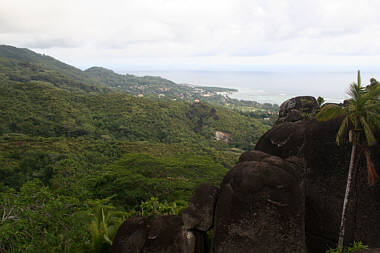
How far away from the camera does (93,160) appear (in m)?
48.6

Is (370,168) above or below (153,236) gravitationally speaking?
above

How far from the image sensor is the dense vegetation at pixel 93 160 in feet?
33.9

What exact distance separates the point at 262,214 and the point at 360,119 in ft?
13.1

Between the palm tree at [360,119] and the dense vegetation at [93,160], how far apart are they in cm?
853

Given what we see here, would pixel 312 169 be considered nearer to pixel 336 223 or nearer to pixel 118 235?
pixel 336 223

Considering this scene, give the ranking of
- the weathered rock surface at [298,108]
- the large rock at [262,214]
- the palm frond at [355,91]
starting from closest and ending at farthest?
the large rock at [262,214], the palm frond at [355,91], the weathered rock surface at [298,108]

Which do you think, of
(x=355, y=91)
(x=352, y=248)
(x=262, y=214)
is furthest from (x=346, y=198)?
(x=355, y=91)

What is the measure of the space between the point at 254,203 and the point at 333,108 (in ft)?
12.5

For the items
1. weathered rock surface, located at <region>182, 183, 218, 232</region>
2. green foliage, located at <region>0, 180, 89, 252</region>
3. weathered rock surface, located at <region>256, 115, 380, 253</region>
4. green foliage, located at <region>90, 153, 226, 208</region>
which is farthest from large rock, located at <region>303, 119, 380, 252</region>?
green foliage, located at <region>90, 153, 226, 208</region>

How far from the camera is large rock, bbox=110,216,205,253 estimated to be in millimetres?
7602

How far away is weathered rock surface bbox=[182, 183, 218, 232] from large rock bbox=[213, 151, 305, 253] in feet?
1.37

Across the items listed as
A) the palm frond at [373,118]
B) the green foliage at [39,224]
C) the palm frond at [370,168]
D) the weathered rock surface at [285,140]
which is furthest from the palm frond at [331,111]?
the green foliage at [39,224]

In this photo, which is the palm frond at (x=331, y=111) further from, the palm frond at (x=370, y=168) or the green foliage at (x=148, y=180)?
the green foliage at (x=148, y=180)

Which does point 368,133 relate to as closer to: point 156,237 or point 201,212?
point 201,212
